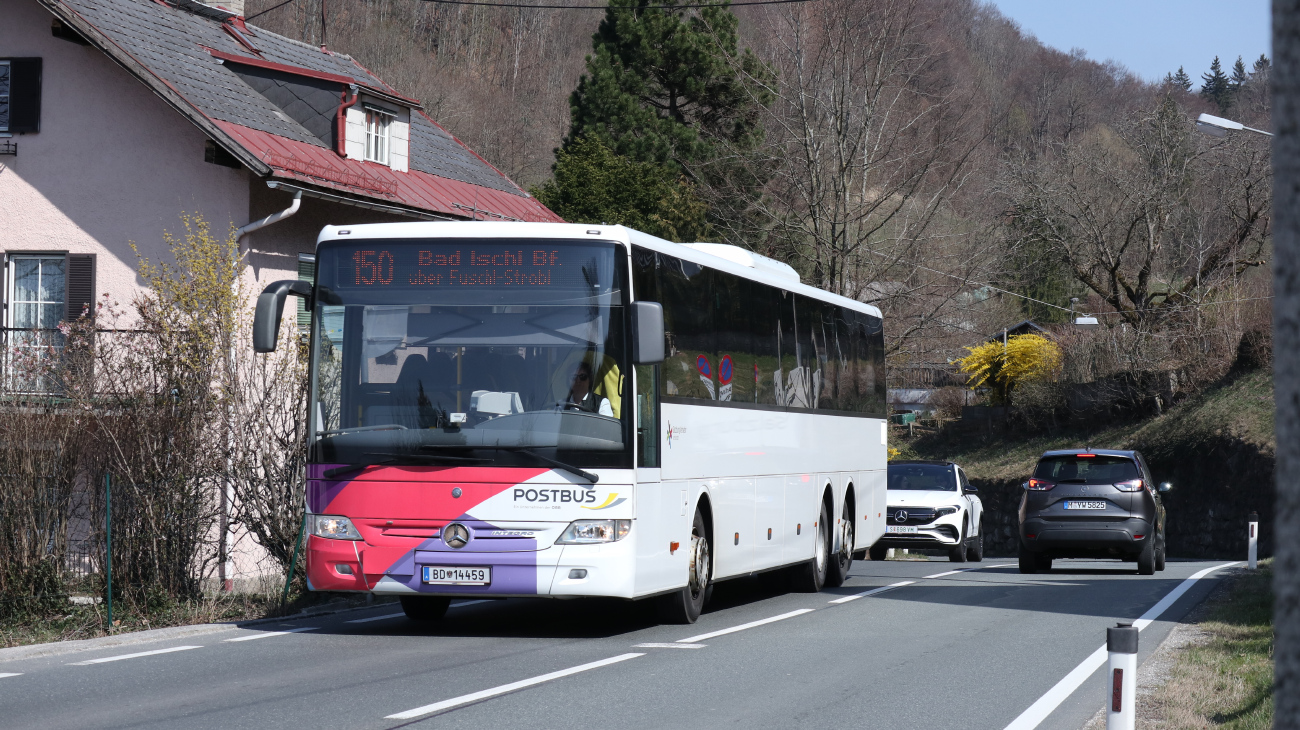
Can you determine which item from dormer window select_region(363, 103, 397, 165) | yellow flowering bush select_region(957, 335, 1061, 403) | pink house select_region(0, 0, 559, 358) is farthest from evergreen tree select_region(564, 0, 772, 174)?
pink house select_region(0, 0, 559, 358)

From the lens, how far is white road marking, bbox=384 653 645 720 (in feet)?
25.8

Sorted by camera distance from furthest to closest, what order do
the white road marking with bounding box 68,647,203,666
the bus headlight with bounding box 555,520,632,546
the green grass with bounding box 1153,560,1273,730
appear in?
1. the bus headlight with bounding box 555,520,632,546
2. the white road marking with bounding box 68,647,203,666
3. the green grass with bounding box 1153,560,1273,730

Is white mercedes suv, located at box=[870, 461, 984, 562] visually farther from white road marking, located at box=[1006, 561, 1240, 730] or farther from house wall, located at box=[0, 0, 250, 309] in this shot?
house wall, located at box=[0, 0, 250, 309]

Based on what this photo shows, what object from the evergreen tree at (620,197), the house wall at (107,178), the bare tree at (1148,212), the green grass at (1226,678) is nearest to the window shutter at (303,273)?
the house wall at (107,178)

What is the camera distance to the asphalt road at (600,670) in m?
7.92

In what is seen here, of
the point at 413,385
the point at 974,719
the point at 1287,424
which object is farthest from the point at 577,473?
the point at 1287,424

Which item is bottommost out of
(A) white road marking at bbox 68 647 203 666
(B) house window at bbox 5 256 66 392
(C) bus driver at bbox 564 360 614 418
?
(A) white road marking at bbox 68 647 203 666

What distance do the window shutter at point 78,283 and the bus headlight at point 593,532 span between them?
41.0 feet

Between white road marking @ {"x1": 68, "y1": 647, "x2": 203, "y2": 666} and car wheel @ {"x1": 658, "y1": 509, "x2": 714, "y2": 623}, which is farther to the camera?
car wheel @ {"x1": 658, "y1": 509, "x2": 714, "y2": 623}

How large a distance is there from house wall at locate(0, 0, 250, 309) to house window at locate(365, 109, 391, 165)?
4396 mm

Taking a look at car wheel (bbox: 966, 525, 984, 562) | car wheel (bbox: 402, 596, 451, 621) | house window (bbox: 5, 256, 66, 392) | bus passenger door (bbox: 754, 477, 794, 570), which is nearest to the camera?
car wheel (bbox: 402, 596, 451, 621)

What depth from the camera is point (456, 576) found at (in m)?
10.9

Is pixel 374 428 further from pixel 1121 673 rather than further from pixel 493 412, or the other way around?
pixel 1121 673

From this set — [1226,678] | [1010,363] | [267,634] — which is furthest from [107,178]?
[1010,363]
